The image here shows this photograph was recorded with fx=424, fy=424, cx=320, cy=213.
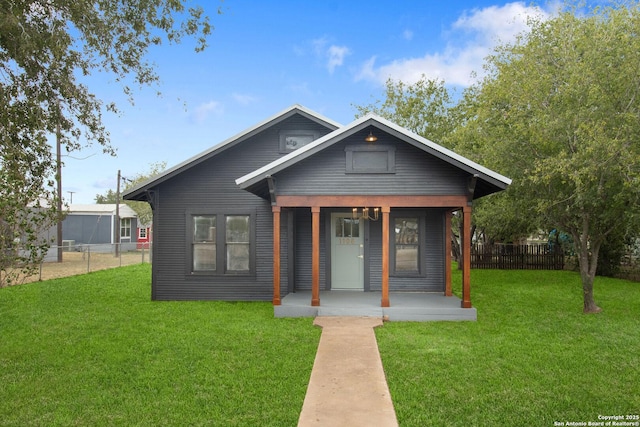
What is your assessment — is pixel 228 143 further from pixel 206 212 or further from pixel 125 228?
pixel 125 228

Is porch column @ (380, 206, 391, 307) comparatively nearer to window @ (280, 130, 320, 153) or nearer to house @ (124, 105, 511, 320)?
house @ (124, 105, 511, 320)

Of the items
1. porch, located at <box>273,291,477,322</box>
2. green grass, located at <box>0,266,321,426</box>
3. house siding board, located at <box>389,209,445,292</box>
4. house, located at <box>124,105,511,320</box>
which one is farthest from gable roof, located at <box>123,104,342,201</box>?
porch, located at <box>273,291,477,322</box>

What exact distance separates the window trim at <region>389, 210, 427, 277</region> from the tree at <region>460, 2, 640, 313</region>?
228 centimetres

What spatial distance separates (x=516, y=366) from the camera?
5.86 metres

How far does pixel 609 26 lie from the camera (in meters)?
9.09

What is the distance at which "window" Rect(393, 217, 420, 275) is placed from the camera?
11.5 metres

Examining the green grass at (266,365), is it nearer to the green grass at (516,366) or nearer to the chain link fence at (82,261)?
the green grass at (516,366)

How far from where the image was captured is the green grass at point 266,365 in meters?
4.41

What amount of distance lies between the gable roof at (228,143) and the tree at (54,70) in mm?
3407

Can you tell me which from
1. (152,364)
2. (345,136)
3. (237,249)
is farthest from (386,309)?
(152,364)

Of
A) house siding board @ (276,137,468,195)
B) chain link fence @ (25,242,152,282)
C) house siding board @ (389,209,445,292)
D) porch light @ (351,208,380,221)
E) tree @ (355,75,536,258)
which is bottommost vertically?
chain link fence @ (25,242,152,282)

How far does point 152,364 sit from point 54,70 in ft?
15.6

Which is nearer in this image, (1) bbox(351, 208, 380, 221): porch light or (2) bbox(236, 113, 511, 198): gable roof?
(2) bbox(236, 113, 511, 198): gable roof

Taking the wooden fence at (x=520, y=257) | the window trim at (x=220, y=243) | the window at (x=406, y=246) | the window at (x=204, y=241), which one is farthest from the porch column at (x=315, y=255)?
the wooden fence at (x=520, y=257)
